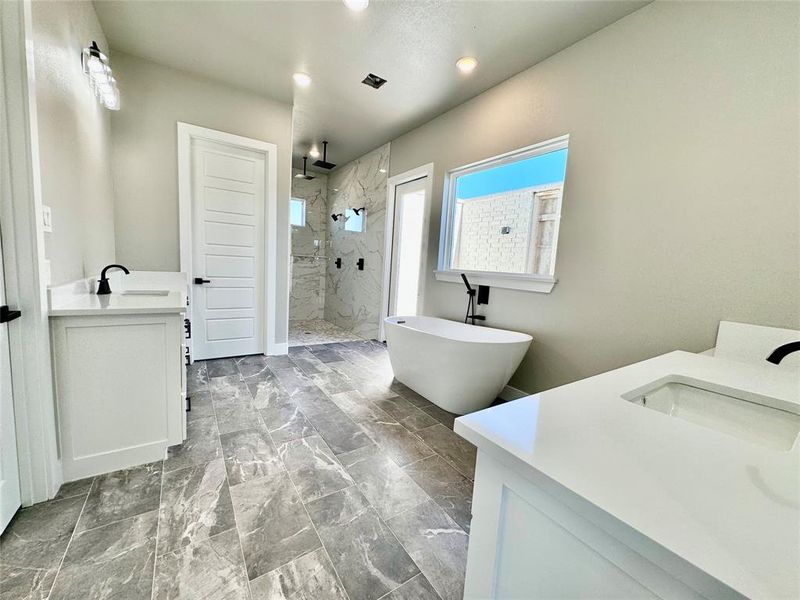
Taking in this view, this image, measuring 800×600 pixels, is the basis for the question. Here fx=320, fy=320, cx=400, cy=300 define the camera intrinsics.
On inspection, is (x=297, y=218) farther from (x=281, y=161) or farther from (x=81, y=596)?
(x=81, y=596)

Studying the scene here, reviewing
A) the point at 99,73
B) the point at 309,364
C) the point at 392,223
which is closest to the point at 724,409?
the point at 309,364

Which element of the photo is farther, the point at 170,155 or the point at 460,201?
the point at 460,201

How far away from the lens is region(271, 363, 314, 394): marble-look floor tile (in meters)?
2.74

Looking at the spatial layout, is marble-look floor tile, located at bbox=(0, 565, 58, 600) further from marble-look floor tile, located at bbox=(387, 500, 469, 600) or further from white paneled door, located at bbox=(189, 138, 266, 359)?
white paneled door, located at bbox=(189, 138, 266, 359)

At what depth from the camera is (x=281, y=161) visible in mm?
3393

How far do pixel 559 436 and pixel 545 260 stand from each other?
2.28m

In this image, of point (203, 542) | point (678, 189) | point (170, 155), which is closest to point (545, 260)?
point (678, 189)

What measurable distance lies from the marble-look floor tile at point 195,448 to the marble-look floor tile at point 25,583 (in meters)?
0.55

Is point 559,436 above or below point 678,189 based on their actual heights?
below

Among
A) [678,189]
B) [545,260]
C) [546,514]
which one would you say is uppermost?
[678,189]

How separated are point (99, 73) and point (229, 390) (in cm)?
225

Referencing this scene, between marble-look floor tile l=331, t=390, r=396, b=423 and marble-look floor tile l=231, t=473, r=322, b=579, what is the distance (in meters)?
0.74

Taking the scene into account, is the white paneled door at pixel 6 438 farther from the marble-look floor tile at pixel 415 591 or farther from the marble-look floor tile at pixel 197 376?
the marble-look floor tile at pixel 415 591

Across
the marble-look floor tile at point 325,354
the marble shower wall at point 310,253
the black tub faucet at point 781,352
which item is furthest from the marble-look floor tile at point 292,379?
the marble shower wall at point 310,253
